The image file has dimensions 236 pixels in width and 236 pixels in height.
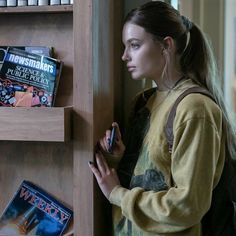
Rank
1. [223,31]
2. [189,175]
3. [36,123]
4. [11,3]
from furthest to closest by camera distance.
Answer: [223,31], [11,3], [36,123], [189,175]

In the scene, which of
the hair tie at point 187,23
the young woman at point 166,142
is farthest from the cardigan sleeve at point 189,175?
the hair tie at point 187,23

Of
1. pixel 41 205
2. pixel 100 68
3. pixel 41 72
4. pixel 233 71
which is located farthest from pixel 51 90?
pixel 233 71

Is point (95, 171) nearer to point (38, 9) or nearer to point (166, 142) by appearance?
point (166, 142)

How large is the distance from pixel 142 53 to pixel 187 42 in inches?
6.0

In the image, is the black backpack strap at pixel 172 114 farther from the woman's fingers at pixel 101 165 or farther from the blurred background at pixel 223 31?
the blurred background at pixel 223 31

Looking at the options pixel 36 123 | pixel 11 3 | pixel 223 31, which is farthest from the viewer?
pixel 223 31

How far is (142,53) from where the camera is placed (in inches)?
49.6

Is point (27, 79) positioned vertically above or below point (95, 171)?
above

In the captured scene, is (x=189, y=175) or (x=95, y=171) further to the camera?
(x=95, y=171)

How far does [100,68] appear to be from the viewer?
135 centimetres

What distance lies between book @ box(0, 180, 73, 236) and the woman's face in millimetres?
498

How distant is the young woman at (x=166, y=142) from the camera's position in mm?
1122

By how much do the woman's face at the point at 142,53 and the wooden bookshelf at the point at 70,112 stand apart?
0.33ft

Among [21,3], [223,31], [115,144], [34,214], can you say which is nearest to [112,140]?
[115,144]
